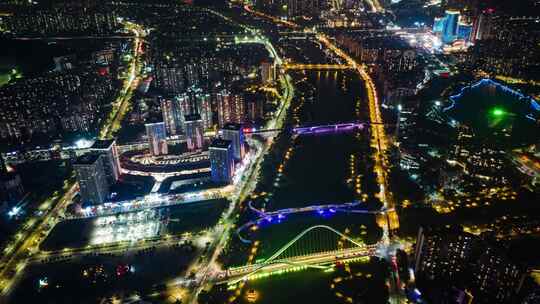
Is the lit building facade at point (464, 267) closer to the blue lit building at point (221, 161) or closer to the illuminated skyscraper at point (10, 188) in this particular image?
the blue lit building at point (221, 161)

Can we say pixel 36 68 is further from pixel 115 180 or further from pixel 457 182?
pixel 457 182

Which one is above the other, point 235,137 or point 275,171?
point 235,137

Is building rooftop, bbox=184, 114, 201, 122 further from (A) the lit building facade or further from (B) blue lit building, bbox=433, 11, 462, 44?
(B) blue lit building, bbox=433, 11, 462, 44

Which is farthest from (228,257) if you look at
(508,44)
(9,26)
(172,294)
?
(9,26)

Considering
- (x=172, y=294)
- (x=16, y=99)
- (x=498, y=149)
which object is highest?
(x=16, y=99)

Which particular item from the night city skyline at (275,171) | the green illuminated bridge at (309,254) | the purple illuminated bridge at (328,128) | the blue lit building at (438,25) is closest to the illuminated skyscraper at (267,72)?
the night city skyline at (275,171)

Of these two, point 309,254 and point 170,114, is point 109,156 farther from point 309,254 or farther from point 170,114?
point 309,254

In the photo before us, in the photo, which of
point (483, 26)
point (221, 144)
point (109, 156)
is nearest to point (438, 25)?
point (483, 26)
